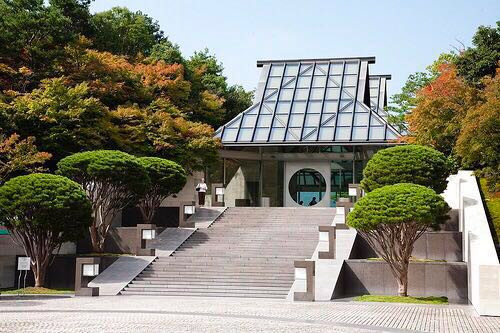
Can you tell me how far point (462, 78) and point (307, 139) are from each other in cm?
866

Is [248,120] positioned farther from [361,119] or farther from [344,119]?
[361,119]

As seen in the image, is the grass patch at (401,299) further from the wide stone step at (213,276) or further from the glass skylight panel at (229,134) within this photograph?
the glass skylight panel at (229,134)

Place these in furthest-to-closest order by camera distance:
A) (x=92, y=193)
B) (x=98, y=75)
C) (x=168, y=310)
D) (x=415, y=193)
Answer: (x=98, y=75)
(x=92, y=193)
(x=415, y=193)
(x=168, y=310)

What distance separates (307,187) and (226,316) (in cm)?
2390

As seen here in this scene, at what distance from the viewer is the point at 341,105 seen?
124ft

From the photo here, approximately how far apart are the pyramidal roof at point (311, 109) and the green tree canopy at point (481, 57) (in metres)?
5.43

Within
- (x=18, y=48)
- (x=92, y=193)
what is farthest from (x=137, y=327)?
(x=18, y=48)

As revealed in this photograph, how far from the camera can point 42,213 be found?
21.4m

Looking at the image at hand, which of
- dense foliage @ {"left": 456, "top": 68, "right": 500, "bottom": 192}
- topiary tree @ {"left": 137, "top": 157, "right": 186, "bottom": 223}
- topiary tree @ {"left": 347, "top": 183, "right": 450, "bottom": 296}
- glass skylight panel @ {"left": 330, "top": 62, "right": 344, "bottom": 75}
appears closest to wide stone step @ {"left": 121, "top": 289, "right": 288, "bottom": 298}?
topiary tree @ {"left": 347, "top": 183, "right": 450, "bottom": 296}

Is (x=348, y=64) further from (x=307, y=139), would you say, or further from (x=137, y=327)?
(x=137, y=327)

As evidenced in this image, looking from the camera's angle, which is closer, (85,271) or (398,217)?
(398,217)

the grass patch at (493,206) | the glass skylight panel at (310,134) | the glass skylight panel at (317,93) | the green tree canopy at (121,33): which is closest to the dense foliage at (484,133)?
the grass patch at (493,206)

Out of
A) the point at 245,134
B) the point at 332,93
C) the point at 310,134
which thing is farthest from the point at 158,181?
the point at 332,93

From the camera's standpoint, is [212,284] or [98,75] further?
[98,75]
